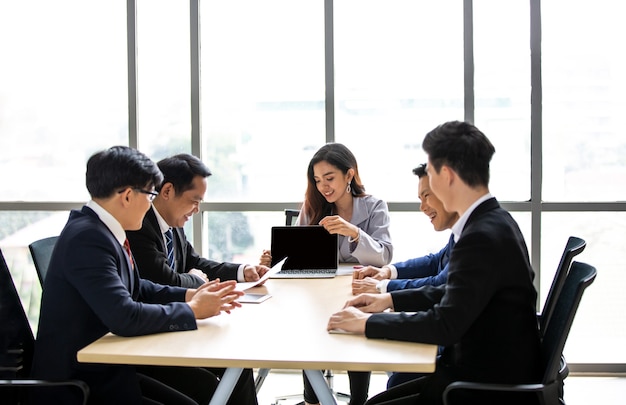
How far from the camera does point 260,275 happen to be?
3.28 metres

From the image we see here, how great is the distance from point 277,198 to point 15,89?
1.92 metres

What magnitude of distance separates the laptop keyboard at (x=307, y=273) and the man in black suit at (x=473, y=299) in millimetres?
1072

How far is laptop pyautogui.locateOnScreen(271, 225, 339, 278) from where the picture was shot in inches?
132

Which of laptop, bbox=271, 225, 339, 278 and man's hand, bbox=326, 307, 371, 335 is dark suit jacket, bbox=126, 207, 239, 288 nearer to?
laptop, bbox=271, 225, 339, 278

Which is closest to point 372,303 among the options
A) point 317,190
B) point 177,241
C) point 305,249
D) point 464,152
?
point 464,152

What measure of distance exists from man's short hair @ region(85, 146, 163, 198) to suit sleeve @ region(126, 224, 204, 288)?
657mm

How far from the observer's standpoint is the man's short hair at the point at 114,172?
2.25 m

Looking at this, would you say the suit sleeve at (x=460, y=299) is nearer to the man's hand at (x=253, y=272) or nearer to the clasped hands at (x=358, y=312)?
the clasped hands at (x=358, y=312)

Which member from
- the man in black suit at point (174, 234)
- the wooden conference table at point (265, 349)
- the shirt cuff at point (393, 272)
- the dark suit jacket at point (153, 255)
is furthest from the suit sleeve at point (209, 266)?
the wooden conference table at point (265, 349)

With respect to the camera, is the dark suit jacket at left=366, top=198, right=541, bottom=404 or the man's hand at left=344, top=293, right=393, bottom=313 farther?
the man's hand at left=344, top=293, right=393, bottom=313

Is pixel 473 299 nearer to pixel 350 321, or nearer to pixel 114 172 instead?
pixel 350 321

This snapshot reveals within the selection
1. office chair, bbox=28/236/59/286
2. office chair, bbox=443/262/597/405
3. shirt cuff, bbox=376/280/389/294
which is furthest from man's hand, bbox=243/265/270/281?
office chair, bbox=443/262/597/405

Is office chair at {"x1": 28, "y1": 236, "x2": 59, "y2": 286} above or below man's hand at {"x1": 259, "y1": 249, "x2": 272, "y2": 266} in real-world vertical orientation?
above

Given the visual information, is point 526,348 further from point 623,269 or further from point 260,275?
point 623,269
